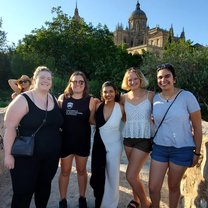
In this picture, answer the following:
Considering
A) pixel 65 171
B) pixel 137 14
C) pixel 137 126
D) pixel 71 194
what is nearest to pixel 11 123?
pixel 65 171

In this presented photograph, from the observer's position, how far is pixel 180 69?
925 inches

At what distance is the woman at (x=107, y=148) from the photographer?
4367mm

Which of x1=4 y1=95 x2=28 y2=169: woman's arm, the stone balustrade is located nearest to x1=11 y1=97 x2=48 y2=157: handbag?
x1=4 y1=95 x2=28 y2=169: woman's arm

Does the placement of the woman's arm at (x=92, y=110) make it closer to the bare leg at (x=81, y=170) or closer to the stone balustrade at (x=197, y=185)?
the bare leg at (x=81, y=170)

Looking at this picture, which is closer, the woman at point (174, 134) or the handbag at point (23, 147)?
the handbag at point (23, 147)

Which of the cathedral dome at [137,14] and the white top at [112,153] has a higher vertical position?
the cathedral dome at [137,14]

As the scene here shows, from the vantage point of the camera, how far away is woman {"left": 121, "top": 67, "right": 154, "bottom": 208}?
4.15 metres

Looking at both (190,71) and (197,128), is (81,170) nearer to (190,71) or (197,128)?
(197,128)

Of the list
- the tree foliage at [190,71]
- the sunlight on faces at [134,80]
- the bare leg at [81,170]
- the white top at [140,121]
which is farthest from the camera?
the tree foliage at [190,71]

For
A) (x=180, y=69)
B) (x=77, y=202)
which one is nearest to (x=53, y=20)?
(x=180, y=69)

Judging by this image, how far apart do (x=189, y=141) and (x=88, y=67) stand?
3284cm

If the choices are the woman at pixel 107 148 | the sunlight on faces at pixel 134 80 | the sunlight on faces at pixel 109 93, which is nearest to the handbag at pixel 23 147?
the woman at pixel 107 148

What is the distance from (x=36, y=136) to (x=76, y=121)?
85cm

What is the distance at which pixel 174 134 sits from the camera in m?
3.62
